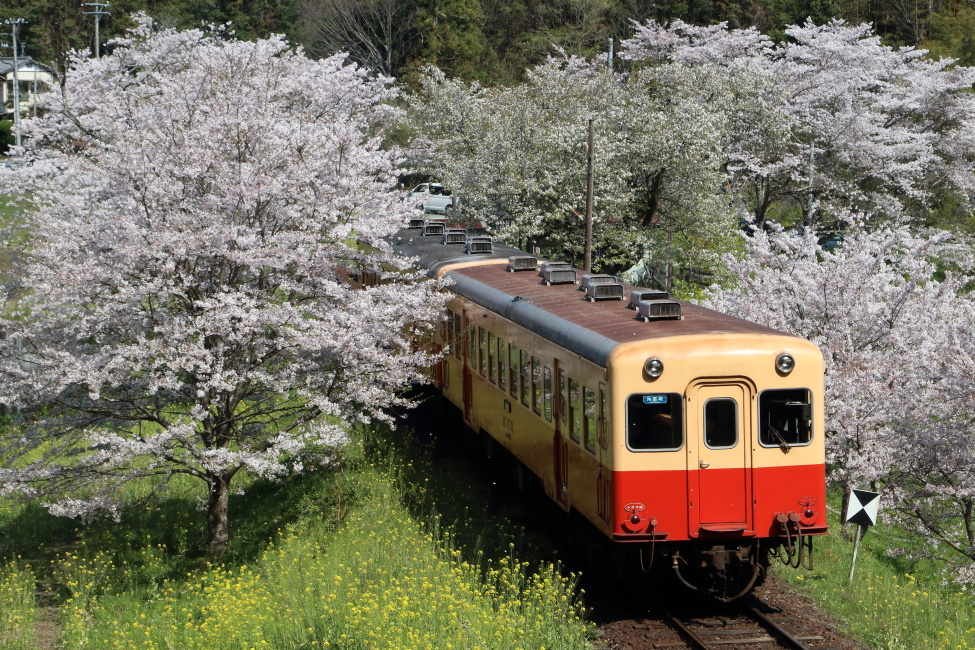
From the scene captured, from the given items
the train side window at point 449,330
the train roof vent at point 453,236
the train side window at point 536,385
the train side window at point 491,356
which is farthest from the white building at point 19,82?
the train side window at point 536,385

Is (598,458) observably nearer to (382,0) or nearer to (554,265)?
(554,265)

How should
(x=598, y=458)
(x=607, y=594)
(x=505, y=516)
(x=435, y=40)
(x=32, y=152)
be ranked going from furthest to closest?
(x=435, y=40), (x=32, y=152), (x=505, y=516), (x=607, y=594), (x=598, y=458)

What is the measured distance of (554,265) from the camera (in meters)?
15.1

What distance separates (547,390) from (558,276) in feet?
9.03

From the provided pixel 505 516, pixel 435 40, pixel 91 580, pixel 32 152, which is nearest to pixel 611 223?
pixel 32 152

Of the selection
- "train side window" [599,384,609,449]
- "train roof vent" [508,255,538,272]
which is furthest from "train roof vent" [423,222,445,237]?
"train side window" [599,384,609,449]

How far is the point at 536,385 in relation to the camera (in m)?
12.5

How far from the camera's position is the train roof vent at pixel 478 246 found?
18.4 meters

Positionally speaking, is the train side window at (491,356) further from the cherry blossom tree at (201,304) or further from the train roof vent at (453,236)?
the train roof vent at (453,236)

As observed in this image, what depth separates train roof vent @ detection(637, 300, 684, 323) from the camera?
438 inches

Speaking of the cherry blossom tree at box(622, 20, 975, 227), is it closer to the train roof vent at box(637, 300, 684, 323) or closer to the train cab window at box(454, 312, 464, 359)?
the train cab window at box(454, 312, 464, 359)

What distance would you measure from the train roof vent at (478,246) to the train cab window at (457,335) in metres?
2.03

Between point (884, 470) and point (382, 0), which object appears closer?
point (884, 470)

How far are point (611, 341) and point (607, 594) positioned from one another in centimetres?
284
